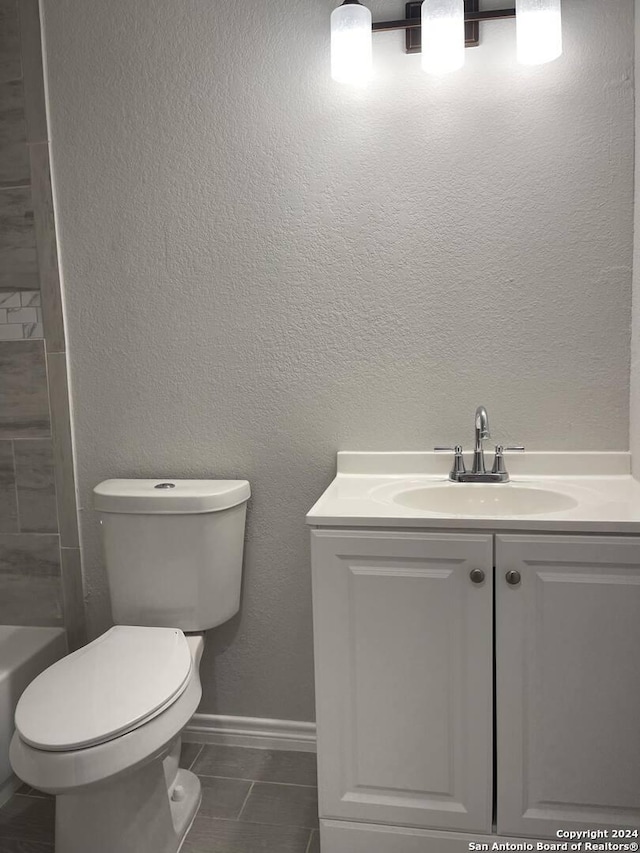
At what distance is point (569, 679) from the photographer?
147 cm

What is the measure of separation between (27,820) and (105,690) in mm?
608

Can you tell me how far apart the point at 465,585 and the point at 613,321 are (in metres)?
0.80

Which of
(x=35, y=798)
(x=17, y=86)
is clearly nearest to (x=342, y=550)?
(x=35, y=798)

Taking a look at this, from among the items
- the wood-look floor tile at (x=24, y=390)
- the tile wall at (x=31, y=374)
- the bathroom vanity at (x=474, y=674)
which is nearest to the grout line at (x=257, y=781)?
the bathroom vanity at (x=474, y=674)

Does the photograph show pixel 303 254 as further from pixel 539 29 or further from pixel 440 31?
pixel 539 29

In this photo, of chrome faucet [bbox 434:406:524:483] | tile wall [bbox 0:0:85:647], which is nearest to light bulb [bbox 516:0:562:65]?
chrome faucet [bbox 434:406:524:483]

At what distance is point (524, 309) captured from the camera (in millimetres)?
1847

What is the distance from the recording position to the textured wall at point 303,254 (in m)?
1.81

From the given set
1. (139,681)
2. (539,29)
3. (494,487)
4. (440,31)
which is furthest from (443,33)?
(139,681)

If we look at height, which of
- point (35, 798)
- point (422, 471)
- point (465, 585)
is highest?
point (422, 471)

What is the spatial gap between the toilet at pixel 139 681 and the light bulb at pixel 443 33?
3.85 ft

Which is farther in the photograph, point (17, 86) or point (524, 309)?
point (17, 86)

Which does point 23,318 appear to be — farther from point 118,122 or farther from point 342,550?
point 342,550

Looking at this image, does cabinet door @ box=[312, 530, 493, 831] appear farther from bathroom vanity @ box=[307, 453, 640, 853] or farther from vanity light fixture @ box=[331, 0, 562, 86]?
vanity light fixture @ box=[331, 0, 562, 86]
